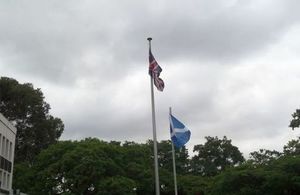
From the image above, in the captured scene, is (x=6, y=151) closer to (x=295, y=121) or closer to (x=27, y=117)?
(x=27, y=117)

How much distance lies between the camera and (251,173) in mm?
48062

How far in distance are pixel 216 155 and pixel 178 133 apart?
6205 centimetres

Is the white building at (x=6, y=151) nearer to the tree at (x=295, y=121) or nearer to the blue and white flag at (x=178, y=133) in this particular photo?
the blue and white flag at (x=178, y=133)

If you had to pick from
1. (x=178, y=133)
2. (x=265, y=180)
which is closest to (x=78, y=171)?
(x=265, y=180)

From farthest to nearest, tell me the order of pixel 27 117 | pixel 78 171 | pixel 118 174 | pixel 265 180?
pixel 27 117
pixel 118 174
pixel 78 171
pixel 265 180

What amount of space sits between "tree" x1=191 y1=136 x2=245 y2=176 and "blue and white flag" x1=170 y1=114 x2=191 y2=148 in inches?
2327

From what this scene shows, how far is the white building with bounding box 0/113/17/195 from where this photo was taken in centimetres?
4303

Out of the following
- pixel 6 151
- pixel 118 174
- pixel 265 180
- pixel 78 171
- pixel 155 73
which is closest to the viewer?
pixel 155 73

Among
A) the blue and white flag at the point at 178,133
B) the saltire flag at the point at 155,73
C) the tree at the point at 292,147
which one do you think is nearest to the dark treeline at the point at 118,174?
the tree at the point at 292,147

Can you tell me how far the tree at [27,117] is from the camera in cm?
6106

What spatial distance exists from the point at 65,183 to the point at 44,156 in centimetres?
426

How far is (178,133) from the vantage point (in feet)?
90.4

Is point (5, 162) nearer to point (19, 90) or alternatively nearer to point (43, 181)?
point (43, 181)

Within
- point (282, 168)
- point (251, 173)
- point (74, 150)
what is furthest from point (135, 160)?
point (282, 168)
